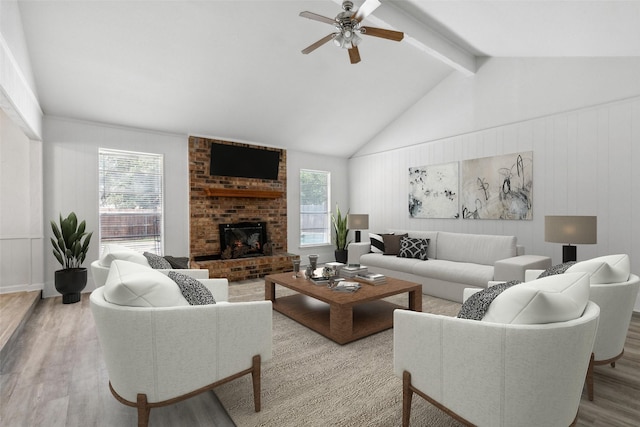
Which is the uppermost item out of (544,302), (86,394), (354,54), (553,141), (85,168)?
(354,54)

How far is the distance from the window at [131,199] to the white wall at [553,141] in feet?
14.4

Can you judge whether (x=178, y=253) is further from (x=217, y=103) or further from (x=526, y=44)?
(x=526, y=44)

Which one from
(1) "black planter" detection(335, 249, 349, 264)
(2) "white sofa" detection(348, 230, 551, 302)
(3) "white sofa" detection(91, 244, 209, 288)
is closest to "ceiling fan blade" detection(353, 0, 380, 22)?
(3) "white sofa" detection(91, 244, 209, 288)

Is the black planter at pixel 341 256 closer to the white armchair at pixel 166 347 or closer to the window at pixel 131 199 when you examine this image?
the window at pixel 131 199

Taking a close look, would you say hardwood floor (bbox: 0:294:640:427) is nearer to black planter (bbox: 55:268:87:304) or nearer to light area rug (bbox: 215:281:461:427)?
light area rug (bbox: 215:281:461:427)

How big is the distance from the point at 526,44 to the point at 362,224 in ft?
11.3

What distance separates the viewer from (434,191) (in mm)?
5617

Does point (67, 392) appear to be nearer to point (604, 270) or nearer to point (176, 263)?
point (176, 263)

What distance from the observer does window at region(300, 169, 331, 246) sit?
6.90 metres

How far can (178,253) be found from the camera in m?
5.40

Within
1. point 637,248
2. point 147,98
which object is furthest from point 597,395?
point 147,98

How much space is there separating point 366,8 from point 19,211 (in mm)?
4849

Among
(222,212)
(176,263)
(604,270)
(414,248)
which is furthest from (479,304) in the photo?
(222,212)

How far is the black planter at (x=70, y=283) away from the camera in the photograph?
153 inches
